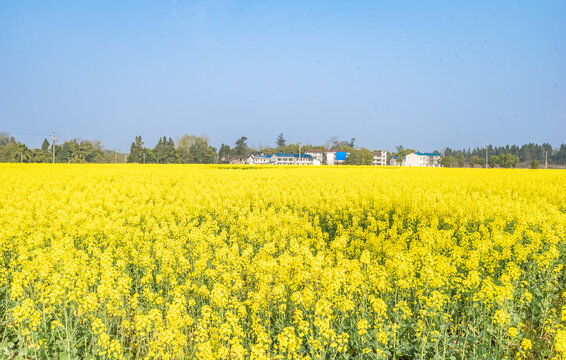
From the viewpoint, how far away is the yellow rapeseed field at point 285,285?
15.3ft

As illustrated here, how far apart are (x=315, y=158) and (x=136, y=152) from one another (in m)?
79.4

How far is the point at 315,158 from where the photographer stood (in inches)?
6033

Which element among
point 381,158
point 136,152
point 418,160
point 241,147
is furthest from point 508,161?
point 136,152

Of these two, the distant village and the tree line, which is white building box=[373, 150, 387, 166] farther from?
the tree line

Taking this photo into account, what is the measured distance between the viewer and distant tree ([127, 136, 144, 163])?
375 ft

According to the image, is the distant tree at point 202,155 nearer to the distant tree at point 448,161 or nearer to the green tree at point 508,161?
the distant tree at point 448,161

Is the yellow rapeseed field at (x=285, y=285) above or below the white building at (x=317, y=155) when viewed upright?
below

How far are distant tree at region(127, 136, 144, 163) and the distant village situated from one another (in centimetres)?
3490

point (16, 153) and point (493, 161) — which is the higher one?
point (493, 161)

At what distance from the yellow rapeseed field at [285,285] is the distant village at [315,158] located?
396 feet

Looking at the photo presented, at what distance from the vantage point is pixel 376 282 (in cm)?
594

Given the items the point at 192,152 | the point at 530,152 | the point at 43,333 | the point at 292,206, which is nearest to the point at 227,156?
the point at 192,152

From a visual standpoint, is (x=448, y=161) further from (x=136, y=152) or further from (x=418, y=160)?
(x=136, y=152)

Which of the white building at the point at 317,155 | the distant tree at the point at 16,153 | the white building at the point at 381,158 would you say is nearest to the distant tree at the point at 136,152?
the distant tree at the point at 16,153
